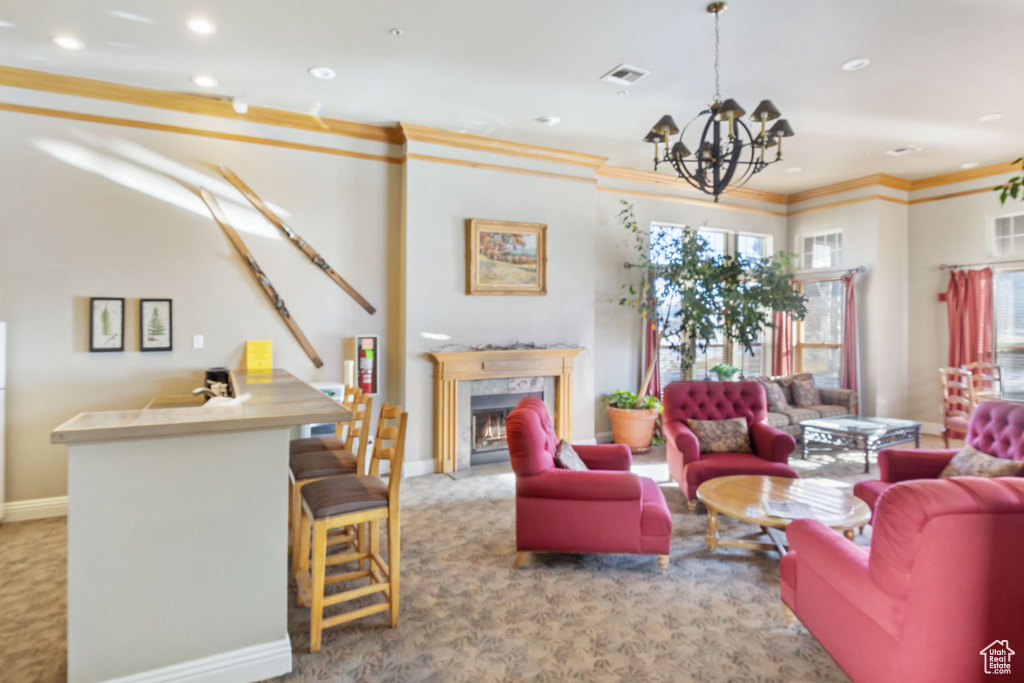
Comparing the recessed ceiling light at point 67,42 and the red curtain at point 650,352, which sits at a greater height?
the recessed ceiling light at point 67,42

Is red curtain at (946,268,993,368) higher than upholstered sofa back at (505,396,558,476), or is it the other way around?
red curtain at (946,268,993,368)

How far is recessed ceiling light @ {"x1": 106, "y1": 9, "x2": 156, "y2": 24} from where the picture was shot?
3.13m

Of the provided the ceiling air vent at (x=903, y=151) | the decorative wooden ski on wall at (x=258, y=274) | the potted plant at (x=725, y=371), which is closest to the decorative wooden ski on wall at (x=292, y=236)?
the decorative wooden ski on wall at (x=258, y=274)

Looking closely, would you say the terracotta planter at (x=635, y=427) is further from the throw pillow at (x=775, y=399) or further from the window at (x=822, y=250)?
the window at (x=822, y=250)

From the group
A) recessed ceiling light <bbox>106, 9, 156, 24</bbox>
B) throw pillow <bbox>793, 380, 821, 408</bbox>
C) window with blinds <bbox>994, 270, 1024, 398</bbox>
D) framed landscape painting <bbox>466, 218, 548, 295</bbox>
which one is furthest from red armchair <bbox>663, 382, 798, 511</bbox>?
recessed ceiling light <bbox>106, 9, 156, 24</bbox>

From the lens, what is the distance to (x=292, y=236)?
470 centimetres

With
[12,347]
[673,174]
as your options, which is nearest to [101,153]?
[12,347]

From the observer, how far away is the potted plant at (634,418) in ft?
19.6

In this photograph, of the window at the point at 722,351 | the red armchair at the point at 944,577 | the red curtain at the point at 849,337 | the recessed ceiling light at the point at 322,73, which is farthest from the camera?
the window at the point at 722,351

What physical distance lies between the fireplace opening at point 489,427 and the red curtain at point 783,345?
154 inches

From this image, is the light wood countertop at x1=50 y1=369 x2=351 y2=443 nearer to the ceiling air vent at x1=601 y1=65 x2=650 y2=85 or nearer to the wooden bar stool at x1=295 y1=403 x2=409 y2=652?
the wooden bar stool at x1=295 y1=403 x2=409 y2=652

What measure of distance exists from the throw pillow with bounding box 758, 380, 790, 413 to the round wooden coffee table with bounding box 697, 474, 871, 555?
277cm

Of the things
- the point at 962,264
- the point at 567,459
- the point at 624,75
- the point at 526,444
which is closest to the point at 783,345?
the point at 962,264

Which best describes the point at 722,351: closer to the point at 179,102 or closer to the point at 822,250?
the point at 822,250
